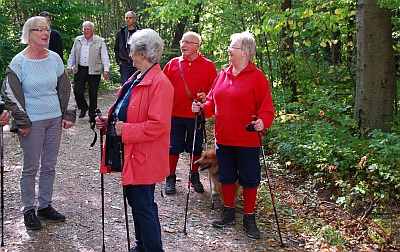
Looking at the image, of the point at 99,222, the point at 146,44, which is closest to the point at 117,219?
the point at 99,222

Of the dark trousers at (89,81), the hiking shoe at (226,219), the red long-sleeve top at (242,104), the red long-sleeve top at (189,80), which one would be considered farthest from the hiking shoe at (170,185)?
the dark trousers at (89,81)

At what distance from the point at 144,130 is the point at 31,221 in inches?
82.3

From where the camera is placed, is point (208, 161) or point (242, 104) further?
point (208, 161)

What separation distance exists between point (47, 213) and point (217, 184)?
2.19m

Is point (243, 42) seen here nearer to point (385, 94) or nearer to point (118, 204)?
point (118, 204)

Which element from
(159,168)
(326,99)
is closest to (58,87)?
(159,168)

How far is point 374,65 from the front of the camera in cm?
711

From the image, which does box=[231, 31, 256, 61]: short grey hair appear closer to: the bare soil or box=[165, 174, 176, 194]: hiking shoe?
the bare soil

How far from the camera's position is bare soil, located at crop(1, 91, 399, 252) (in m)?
4.34

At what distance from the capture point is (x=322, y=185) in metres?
6.66

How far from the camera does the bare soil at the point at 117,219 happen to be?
4336mm

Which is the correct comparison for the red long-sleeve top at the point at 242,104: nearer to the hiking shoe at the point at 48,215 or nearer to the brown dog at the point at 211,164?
the brown dog at the point at 211,164

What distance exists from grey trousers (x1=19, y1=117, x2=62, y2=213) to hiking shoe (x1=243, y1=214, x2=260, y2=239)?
7.51ft

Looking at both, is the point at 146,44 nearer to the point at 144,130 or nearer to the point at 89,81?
the point at 144,130
